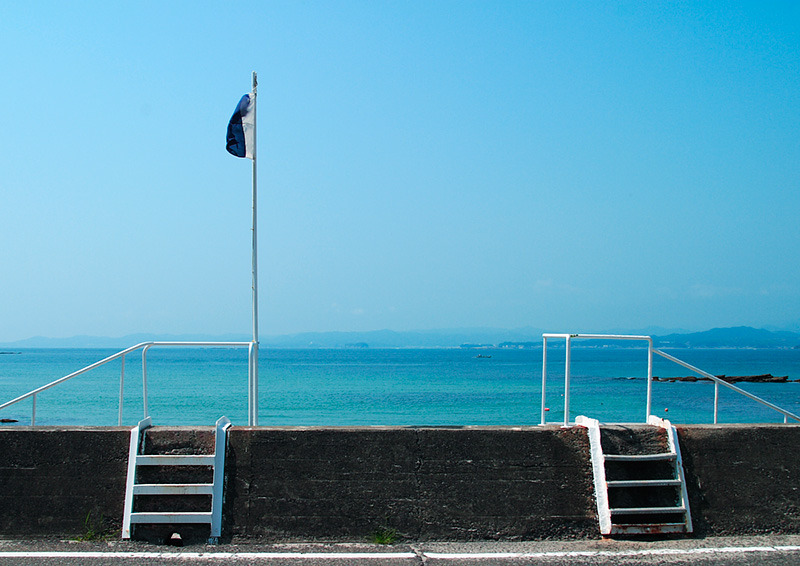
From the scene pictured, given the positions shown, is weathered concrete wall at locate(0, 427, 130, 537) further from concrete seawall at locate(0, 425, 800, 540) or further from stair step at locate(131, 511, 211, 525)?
stair step at locate(131, 511, 211, 525)

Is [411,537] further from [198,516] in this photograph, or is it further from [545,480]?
[198,516]

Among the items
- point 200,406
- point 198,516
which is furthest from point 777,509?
point 200,406

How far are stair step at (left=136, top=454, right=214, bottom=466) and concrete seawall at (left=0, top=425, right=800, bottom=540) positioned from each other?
0.61 ft

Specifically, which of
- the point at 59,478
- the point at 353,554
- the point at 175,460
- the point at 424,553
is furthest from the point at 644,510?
the point at 59,478

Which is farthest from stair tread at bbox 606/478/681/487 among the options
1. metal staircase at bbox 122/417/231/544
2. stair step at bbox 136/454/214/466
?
stair step at bbox 136/454/214/466

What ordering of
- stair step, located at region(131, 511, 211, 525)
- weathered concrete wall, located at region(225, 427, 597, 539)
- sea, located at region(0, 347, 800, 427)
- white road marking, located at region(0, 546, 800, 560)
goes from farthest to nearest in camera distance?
sea, located at region(0, 347, 800, 427) → weathered concrete wall, located at region(225, 427, 597, 539) → stair step, located at region(131, 511, 211, 525) → white road marking, located at region(0, 546, 800, 560)

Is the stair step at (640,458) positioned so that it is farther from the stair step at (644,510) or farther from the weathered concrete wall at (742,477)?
the stair step at (644,510)

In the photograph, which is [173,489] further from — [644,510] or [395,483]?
[644,510]

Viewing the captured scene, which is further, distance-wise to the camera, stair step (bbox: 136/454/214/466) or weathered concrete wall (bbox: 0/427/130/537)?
stair step (bbox: 136/454/214/466)

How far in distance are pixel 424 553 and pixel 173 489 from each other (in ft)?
7.23

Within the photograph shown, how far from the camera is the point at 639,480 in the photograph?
20.7 ft

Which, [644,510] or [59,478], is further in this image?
[59,478]

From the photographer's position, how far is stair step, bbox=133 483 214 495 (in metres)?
6.10

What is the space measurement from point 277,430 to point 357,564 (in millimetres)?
1450
